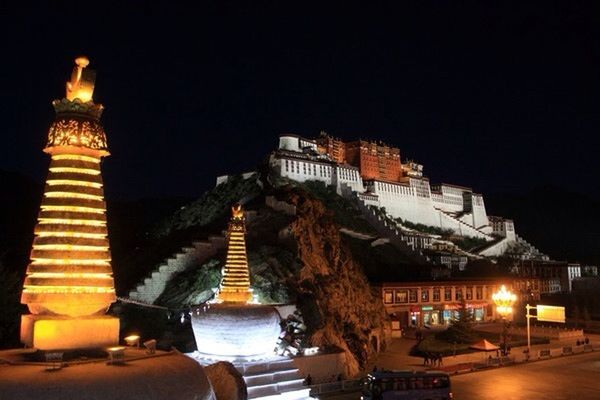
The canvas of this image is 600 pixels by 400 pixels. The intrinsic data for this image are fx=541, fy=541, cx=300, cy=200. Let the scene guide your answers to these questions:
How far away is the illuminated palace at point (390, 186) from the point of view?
3319 inches

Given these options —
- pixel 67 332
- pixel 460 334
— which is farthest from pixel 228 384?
pixel 460 334

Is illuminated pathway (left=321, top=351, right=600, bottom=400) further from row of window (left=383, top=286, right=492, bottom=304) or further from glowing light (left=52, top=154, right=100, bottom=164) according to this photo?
row of window (left=383, top=286, right=492, bottom=304)

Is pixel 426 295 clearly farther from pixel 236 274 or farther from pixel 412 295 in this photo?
pixel 236 274

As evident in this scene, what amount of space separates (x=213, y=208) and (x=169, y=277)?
105ft

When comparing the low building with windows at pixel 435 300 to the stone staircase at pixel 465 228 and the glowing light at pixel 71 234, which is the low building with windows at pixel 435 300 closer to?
the glowing light at pixel 71 234

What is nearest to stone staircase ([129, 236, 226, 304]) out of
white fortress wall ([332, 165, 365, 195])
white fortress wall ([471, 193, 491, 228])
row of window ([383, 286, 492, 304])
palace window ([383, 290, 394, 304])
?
palace window ([383, 290, 394, 304])

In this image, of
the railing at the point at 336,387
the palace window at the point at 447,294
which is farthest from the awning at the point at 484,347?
the palace window at the point at 447,294

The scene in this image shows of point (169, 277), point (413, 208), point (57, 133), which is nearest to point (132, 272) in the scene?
point (169, 277)

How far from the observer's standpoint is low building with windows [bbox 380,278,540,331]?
48375mm

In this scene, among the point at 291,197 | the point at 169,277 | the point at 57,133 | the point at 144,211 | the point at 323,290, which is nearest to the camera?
the point at 57,133

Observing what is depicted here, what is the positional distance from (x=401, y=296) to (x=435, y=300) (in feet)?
15.2

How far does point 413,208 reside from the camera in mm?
97250

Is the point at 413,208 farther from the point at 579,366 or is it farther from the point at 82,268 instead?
the point at 82,268

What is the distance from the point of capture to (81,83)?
36.5ft
